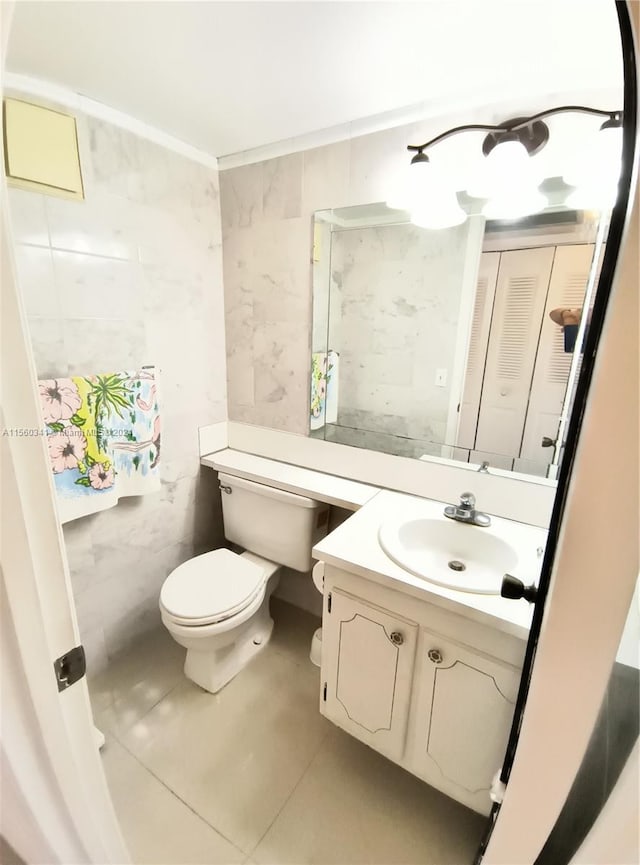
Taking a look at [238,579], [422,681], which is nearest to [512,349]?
[422,681]

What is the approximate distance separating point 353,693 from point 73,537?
1165 millimetres

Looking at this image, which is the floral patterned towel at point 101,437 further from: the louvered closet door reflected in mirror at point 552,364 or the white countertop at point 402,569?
the louvered closet door reflected in mirror at point 552,364

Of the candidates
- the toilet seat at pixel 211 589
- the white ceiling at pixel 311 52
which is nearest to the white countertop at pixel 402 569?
the toilet seat at pixel 211 589

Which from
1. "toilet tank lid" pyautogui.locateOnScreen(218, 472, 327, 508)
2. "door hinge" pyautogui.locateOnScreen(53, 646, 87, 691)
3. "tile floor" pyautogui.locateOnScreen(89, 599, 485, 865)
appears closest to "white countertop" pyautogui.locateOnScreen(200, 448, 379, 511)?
"toilet tank lid" pyautogui.locateOnScreen(218, 472, 327, 508)

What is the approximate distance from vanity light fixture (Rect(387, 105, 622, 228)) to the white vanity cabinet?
1.19 metres

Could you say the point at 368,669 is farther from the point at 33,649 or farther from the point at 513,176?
the point at 513,176

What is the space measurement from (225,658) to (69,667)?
1177 mm

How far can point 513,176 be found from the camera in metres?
1.05

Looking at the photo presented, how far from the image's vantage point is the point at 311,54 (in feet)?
3.31

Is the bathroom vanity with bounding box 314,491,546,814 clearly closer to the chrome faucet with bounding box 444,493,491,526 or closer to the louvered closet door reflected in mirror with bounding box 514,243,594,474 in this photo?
the chrome faucet with bounding box 444,493,491,526

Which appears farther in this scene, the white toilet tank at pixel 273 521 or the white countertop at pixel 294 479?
the white toilet tank at pixel 273 521

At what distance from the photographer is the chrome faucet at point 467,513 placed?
1.23 metres

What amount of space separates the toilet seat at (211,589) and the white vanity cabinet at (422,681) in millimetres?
432

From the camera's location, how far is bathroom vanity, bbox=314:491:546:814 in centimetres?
91
